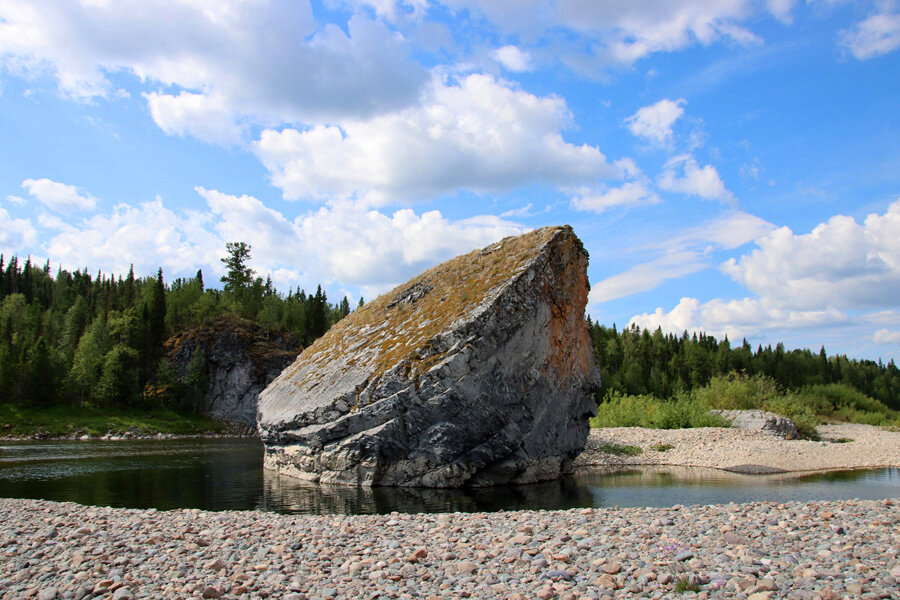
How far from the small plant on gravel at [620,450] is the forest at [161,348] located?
84.4 ft

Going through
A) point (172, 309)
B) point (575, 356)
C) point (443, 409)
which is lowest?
point (443, 409)

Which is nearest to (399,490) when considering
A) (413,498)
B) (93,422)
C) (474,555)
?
(413,498)

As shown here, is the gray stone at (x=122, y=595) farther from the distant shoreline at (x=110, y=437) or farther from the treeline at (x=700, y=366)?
the treeline at (x=700, y=366)

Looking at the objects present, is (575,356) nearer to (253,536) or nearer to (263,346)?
(253,536)

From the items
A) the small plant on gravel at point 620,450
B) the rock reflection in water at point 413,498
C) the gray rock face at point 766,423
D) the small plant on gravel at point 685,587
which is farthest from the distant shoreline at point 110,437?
the small plant on gravel at point 685,587

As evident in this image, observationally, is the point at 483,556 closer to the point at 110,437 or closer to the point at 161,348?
the point at 110,437

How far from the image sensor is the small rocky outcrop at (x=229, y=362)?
82.9m

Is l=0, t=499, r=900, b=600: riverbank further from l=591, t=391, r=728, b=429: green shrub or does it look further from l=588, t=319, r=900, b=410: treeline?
l=588, t=319, r=900, b=410: treeline

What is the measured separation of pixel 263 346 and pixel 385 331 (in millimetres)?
71360

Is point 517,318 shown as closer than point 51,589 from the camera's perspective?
No

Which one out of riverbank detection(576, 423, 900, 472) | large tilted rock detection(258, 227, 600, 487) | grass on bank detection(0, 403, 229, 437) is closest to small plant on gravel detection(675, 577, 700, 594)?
large tilted rock detection(258, 227, 600, 487)

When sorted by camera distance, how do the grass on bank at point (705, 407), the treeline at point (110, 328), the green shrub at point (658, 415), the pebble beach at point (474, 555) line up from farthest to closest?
the treeline at point (110, 328)
the grass on bank at point (705, 407)
the green shrub at point (658, 415)
the pebble beach at point (474, 555)

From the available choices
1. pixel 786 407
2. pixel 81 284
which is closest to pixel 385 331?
pixel 786 407

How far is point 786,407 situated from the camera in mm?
47188
